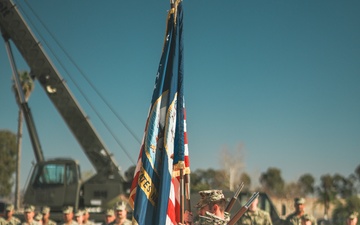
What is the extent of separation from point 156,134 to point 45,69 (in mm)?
11829

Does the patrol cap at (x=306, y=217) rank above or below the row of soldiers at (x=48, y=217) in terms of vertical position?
below

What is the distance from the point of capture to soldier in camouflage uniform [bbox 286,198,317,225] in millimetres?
11493

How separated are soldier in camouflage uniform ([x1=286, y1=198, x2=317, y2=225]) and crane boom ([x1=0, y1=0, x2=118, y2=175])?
6.07 meters

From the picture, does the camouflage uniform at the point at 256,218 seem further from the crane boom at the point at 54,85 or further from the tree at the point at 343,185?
the tree at the point at 343,185

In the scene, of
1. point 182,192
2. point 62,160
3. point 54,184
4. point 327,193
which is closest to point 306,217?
point 182,192

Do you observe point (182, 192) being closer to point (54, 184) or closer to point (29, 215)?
point (29, 215)

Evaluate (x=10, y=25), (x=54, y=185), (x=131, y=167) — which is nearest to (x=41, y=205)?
(x=54, y=185)

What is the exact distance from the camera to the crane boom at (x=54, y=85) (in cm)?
1703

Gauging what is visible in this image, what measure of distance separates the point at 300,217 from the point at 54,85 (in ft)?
27.5

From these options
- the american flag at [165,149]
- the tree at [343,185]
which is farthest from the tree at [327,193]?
the american flag at [165,149]

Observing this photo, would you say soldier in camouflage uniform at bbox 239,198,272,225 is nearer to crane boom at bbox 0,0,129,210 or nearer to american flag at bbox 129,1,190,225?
crane boom at bbox 0,0,129,210

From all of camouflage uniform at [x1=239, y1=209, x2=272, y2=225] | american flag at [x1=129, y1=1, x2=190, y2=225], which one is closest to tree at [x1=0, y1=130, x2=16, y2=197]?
camouflage uniform at [x1=239, y1=209, x2=272, y2=225]

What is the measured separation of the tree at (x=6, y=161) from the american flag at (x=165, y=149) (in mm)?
47136

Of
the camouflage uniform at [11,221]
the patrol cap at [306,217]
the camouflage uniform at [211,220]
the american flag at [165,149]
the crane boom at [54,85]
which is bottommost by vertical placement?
the camouflage uniform at [211,220]
